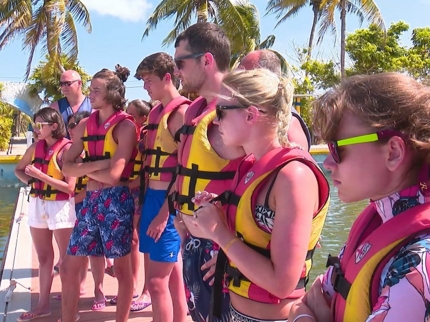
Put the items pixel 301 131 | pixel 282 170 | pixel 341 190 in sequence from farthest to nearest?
1. pixel 301 131
2. pixel 282 170
3. pixel 341 190

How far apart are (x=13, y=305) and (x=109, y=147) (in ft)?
6.07

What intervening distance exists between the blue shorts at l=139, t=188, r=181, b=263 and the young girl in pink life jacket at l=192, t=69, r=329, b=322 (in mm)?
995

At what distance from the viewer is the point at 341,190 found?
1.34 metres

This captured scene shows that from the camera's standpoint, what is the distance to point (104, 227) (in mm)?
3275

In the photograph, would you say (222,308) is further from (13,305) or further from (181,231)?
(13,305)

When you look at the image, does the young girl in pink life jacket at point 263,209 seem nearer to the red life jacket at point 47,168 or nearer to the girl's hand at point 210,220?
the girl's hand at point 210,220

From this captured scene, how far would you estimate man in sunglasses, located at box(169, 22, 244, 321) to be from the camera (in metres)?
2.31

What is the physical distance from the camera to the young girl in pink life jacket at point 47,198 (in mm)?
4000

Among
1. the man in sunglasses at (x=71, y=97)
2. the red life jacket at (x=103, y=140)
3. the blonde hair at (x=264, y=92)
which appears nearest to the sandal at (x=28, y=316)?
the red life jacket at (x=103, y=140)

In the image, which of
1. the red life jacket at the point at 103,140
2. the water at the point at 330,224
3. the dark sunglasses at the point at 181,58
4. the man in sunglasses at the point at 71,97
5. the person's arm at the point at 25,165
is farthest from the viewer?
the water at the point at 330,224

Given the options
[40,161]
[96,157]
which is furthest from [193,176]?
[40,161]

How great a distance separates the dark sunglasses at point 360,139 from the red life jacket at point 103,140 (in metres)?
2.31

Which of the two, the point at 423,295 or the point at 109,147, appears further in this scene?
the point at 109,147

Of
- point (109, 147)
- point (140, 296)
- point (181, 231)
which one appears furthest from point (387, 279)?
point (140, 296)
